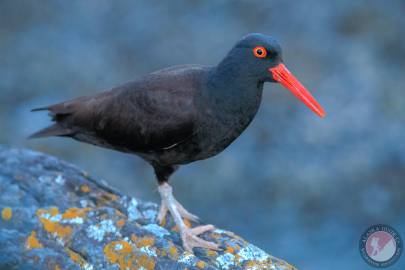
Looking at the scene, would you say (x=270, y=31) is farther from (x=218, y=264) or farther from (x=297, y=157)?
(x=218, y=264)

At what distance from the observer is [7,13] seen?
12109mm

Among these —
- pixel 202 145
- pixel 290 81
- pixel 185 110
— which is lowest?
pixel 202 145

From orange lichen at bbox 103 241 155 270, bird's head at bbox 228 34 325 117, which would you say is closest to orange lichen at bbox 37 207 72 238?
orange lichen at bbox 103 241 155 270

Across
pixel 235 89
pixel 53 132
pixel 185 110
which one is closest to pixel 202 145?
pixel 185 110

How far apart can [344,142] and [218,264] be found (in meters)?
5.06

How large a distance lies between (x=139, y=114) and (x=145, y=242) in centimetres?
128

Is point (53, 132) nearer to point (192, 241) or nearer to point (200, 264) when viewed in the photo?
point (192, 241)

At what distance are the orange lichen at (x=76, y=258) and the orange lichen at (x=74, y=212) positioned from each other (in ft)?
1.30

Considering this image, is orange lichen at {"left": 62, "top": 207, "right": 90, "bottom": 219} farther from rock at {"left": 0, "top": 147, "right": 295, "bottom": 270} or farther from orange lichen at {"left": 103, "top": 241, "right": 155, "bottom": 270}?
orange lichen at {"left": 103, "top": 241, "right": 155, "bottom": 270}

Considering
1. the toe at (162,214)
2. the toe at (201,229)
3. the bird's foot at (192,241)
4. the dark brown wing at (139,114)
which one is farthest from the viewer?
the toe at (162,214)

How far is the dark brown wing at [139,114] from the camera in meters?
5.54

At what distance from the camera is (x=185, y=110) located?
5.50 metres

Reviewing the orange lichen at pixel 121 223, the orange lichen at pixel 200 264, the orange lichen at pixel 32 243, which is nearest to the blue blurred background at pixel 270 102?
the orange lichen at pixel 200 264

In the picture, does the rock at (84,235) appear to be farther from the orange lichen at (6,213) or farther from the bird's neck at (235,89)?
the bird's neck at (235,89)
